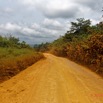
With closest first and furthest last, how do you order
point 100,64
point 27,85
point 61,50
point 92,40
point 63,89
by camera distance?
point 63,89
point 27,85
point 100,64
point 92,40
point 61,50

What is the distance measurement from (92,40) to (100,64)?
3012 mm

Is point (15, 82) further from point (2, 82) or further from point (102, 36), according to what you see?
point (102, 36)

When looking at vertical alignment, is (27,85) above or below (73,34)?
below

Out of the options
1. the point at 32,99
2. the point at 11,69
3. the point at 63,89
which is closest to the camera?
the point at 32,99

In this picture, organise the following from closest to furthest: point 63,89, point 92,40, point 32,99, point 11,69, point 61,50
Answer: point 32,99
point 63,89
point 11,69
point 92,40
point 61,50

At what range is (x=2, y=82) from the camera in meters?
14.4

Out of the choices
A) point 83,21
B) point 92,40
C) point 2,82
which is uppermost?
point 83,21

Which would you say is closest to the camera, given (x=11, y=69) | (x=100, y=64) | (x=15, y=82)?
(x=15, y=82)

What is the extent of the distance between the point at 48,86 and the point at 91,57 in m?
12.8

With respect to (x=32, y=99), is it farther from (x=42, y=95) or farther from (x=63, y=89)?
(x=63, y=89)

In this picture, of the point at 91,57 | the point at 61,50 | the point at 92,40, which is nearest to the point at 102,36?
the point at 92,40

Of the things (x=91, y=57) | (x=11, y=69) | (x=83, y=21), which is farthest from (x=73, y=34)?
(x=11, y=69)

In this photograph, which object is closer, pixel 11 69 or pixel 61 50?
pixel 11 69

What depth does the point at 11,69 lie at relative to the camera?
16.9 m
